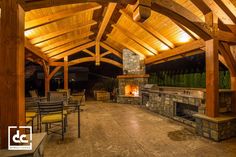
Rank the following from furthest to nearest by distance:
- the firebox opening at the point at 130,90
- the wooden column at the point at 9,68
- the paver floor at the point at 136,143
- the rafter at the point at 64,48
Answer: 1. the firebox opening at the point at 130,90
2. the rafter at the point at 64,48
3. the paver floor at the point at 136,143
4. the wooden column at the point at 9,68

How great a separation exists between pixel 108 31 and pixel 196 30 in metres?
5.91

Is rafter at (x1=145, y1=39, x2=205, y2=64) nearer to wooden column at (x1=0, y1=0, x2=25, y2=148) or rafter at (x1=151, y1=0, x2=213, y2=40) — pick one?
rafter at (x1=151, y1=0, x2=213, y2=40)

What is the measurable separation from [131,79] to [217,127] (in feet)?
20.5

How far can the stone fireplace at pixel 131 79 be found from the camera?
9.24 metres

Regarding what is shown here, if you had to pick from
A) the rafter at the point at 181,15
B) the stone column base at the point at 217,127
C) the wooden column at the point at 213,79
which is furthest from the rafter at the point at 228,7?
the stone column base at the point at 217,127

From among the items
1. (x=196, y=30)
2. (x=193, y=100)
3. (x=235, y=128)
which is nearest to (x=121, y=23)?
(x=196, y=30)

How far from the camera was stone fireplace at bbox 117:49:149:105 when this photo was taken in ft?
30.3

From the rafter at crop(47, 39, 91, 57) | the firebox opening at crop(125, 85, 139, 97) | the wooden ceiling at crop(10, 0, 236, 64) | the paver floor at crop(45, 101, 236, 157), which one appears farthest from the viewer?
the firebox opening at crop(125, 85, 139, 97)

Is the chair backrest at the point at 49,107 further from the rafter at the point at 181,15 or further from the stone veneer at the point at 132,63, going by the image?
the stone veneer at the point at 132,63

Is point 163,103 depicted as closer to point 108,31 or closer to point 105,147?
point 105,147

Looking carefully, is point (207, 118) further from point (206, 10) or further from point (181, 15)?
point (206, 10)

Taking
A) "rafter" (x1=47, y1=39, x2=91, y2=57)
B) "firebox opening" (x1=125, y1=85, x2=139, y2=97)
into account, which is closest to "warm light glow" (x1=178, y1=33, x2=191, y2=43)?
"firebox opening" (x1=125, y1=85, x2=139, y2=97)

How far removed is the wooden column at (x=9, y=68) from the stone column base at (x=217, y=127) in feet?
13.3

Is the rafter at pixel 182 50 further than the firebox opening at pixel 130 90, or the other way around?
the firebox opening at pixel 130 90
